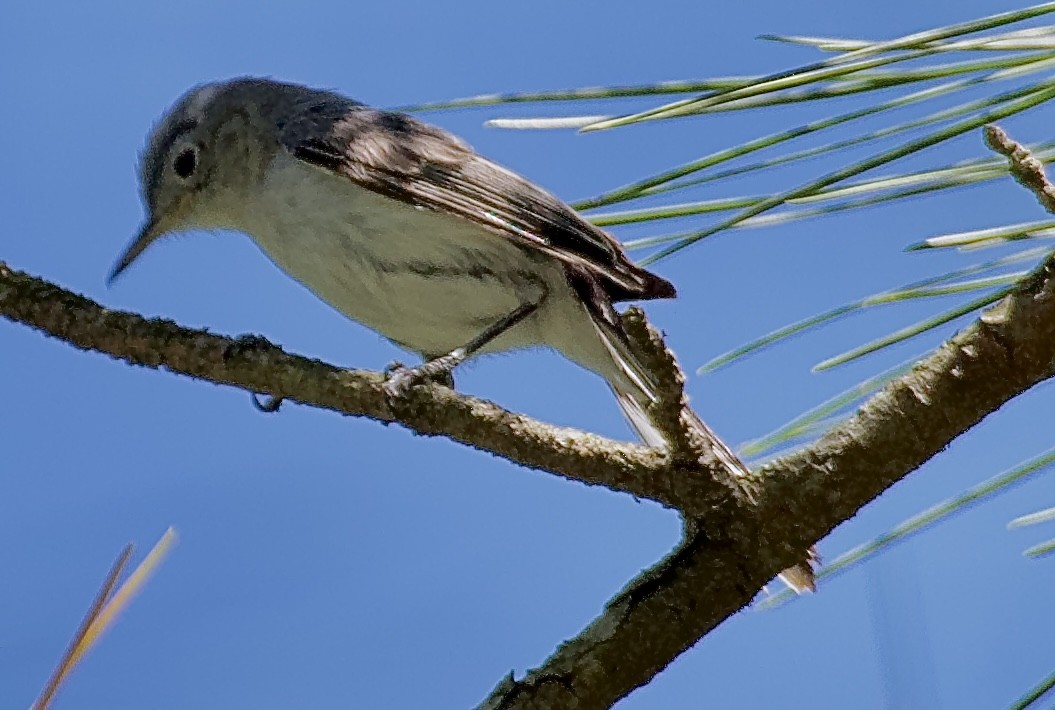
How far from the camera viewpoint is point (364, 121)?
1.13 meters

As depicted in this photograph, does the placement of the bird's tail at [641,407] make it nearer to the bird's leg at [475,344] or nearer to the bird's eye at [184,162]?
the bird's leg at [475,344]

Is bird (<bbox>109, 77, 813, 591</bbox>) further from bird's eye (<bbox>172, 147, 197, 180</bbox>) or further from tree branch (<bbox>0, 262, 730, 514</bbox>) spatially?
tree branch (<bbox>0, 262, 730, 514</bbox>)

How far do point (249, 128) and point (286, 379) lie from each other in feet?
2.17

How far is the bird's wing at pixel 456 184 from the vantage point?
3.10 feet

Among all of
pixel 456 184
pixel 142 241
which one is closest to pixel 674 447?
pixel 456 184

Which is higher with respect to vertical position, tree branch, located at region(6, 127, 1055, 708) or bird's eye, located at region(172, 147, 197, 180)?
bird's eye, located at region(172, 147, 197, 180)

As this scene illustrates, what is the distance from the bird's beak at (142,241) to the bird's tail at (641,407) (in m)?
0.52

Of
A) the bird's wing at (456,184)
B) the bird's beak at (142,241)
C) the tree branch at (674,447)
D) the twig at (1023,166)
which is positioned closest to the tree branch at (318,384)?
the tree branch at (674,447)

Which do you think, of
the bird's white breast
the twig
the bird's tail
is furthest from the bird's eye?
the twig

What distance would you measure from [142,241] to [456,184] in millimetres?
381

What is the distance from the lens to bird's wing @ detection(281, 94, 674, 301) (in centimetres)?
95

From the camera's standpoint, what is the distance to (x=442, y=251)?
99 centimetres

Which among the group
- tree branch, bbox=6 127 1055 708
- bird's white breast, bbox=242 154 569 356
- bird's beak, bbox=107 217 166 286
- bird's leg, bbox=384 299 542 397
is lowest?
tree branch, bbox=6 127 1055 708

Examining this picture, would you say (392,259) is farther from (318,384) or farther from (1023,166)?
(1023,166)
